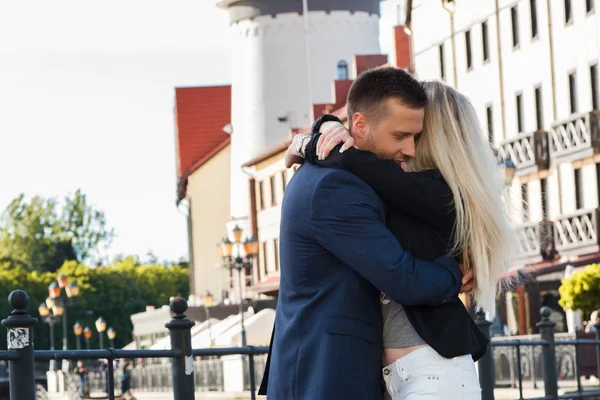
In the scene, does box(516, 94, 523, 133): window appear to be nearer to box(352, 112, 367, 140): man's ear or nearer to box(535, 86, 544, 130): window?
box(535, 86, 544, 130): window

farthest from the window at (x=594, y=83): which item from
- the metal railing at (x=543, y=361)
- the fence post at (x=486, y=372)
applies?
the fence post at (x=486, y=372)

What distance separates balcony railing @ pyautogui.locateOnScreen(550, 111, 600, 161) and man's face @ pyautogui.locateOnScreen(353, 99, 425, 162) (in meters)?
37.0

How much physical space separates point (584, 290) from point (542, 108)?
16733 millimetres

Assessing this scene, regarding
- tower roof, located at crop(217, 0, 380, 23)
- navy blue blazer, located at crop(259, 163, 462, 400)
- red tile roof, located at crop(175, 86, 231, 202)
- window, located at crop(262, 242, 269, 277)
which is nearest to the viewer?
navy blue blazer, located at crop(259, 163, 462, 400)

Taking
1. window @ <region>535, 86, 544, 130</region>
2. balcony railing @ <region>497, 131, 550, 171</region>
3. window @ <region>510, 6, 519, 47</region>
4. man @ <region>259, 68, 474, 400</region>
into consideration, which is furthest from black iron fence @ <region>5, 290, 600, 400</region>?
window @ <region>510, 6, 519, 47</region>

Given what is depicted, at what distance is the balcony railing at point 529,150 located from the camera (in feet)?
150

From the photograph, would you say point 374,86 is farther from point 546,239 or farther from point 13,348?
point 546,239

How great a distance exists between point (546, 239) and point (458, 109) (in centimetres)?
3880

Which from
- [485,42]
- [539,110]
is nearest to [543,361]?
[539,110]

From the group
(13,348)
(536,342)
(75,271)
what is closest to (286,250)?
(13,348)

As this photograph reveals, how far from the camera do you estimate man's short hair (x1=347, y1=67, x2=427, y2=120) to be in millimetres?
5305

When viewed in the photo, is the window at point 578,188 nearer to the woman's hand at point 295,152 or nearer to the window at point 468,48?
the window at point 468,48

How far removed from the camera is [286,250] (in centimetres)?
533

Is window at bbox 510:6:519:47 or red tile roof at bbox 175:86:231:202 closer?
window at bbox 510:6:519:47
